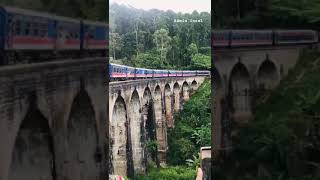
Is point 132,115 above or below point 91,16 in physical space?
below

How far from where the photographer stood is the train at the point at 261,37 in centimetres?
363

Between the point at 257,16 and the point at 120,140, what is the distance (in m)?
1.44

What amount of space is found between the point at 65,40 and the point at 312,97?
184 cm

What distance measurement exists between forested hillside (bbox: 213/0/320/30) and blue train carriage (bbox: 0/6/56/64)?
1247 mm

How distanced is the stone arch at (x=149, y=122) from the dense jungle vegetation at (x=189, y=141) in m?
0.11

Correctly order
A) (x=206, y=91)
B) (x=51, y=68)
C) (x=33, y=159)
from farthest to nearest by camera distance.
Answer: (x=206, y=91) → (x=33, y=159) → (x=51, y=68)

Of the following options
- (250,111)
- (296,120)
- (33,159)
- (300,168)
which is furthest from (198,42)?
(33,159)

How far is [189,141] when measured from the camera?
12.6 feet

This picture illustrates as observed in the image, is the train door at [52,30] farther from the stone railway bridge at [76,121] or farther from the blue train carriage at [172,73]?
the blue train carriage at [172,73]

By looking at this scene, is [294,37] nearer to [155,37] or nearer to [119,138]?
[155,37]

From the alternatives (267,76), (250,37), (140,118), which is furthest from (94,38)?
(267,76)

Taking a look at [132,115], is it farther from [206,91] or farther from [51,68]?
[51,68]

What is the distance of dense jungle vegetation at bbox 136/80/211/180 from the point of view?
3.77 meters

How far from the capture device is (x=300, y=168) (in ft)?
11.3
